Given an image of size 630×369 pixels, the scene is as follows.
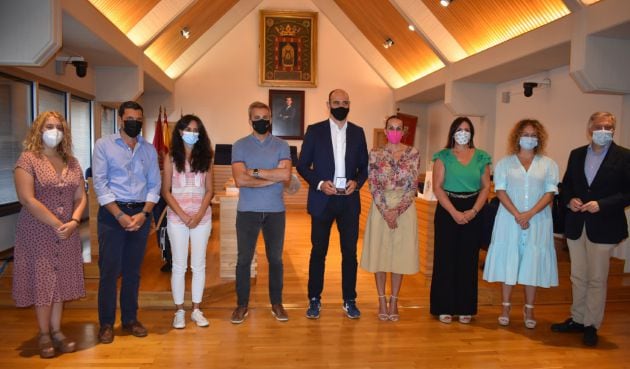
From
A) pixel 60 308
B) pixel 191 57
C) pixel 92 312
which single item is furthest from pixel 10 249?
pixel 191 57

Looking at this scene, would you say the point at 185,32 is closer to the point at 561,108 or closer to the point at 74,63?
the point at 74,63

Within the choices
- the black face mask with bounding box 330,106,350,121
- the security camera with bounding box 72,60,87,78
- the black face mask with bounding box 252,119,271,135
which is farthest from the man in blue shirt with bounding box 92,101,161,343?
the security camera with bounding box 72,60,87,78

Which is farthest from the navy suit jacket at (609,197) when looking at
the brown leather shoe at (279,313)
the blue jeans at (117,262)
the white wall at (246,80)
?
the white wall at (246,80)

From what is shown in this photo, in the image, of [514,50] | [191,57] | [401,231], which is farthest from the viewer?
[191,57]

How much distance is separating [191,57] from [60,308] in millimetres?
A: 7626

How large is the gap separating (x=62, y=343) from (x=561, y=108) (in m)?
6.22

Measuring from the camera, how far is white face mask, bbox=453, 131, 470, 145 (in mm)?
3236

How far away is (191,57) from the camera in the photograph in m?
9.68

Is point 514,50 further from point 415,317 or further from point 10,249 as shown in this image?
point 10,249

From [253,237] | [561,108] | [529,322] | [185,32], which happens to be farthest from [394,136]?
[185,32]

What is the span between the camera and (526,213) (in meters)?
3.21

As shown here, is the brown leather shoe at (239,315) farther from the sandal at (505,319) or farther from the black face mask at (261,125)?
the sandal at (505,319)

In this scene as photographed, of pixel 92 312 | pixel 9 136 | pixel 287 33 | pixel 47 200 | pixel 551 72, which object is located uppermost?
pixel 287 33

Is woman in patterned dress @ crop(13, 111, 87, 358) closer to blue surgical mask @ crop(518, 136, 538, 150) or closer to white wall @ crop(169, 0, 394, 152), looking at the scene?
blue surgical mask @ crop(518, 136, 538, 150)
